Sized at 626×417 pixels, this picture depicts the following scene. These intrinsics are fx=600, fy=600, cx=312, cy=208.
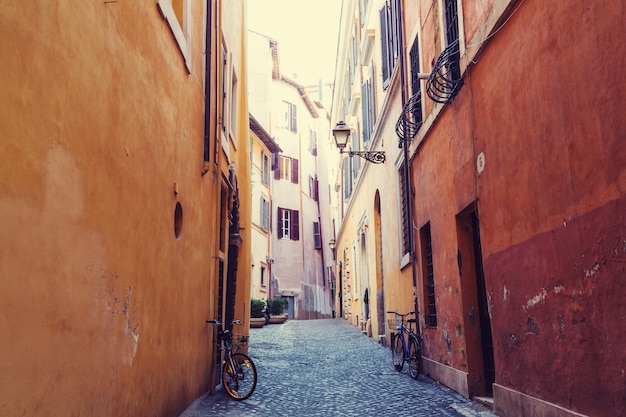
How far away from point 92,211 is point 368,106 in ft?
47.3

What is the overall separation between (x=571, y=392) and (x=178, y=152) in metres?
4.25

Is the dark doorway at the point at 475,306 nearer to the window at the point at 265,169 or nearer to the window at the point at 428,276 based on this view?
the window at the point at 428,276

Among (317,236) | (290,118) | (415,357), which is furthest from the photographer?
(317,236)

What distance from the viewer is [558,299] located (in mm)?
4711

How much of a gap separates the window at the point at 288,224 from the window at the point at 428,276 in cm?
2465

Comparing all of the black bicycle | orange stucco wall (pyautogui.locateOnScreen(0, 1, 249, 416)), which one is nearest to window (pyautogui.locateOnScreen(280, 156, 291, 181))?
the black bicycle

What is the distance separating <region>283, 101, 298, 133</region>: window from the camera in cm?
3694

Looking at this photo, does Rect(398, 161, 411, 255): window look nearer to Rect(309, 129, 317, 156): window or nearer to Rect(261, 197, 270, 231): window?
Rect(261, 197, 270, 231): window

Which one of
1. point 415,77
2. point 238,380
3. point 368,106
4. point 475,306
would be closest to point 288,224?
point 368,106

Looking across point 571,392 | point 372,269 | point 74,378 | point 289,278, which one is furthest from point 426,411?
point 289,278

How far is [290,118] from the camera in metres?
37.3

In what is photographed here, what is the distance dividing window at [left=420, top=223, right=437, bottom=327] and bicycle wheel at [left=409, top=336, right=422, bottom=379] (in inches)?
14.0

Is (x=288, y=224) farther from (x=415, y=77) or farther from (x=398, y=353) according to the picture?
(x=398, y=353)

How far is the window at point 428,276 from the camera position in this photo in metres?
9.61
